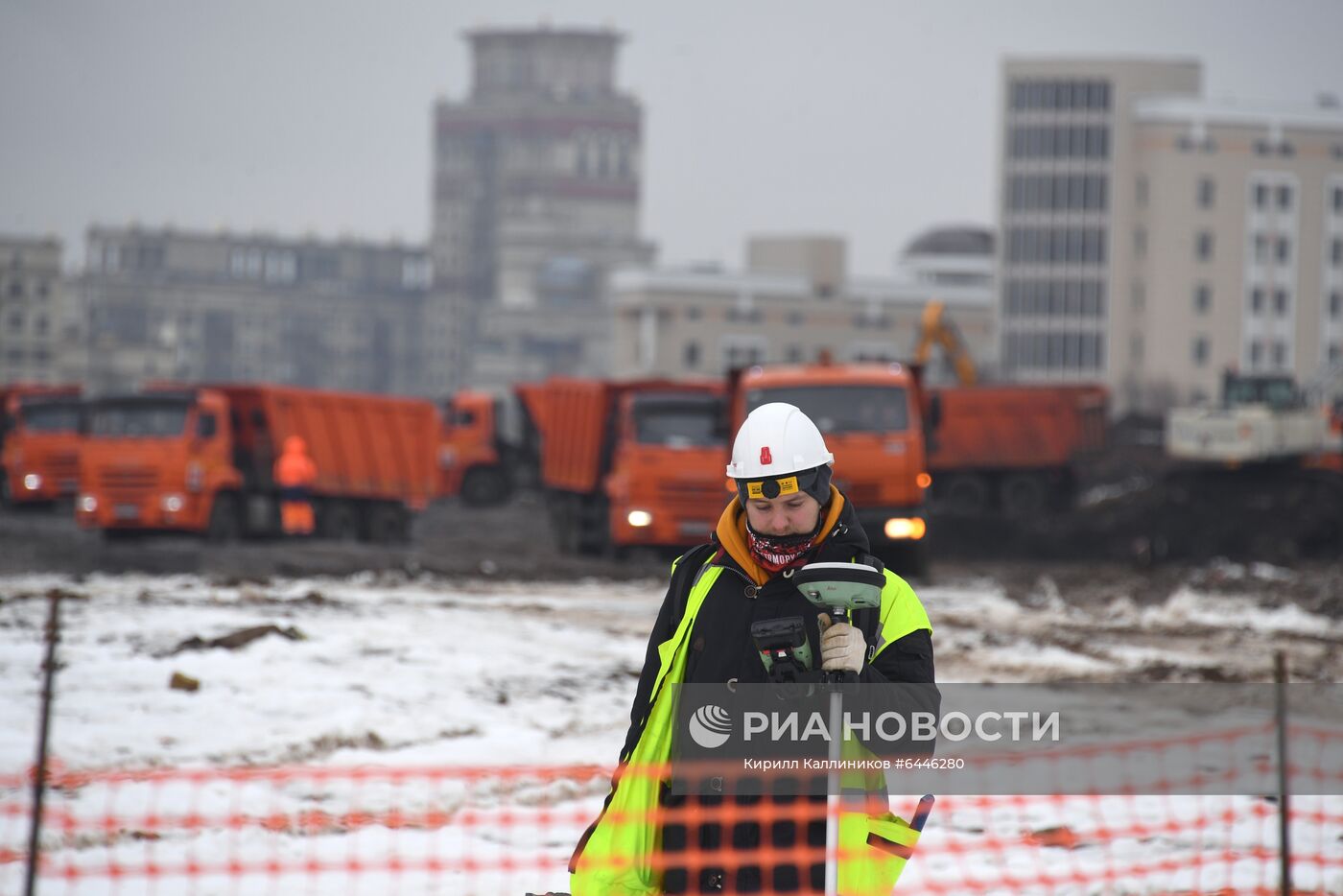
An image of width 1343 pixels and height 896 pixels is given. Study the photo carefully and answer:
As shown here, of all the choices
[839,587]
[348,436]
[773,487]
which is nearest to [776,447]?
[773,487]

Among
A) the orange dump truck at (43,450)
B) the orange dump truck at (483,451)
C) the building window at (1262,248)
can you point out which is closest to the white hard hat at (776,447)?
the orange dump truck at (43,450)

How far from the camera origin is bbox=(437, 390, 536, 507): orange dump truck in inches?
1670

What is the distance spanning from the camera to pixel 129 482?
25.9 meters

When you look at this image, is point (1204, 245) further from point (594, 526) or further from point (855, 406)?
point (855, 406)

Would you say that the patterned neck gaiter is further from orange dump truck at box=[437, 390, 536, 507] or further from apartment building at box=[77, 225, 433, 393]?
apartment building at box=[77, 225, 433, 393]

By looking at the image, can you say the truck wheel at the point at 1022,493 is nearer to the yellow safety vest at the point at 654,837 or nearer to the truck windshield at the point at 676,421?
the truck windshield at the point at 676,421

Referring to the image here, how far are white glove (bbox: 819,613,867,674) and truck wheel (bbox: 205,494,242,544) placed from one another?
23.2 meters

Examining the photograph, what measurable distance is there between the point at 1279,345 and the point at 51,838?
117m

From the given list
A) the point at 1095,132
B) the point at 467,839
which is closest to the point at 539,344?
the point at 1095,132

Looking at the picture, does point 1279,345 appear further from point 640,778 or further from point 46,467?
point 640,778

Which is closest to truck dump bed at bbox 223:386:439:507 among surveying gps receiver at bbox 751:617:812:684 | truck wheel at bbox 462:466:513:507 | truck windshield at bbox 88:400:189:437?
truck windshield at bbox 88:400:189:437

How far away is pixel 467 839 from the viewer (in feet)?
29.2

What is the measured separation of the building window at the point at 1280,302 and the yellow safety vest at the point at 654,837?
119097mm

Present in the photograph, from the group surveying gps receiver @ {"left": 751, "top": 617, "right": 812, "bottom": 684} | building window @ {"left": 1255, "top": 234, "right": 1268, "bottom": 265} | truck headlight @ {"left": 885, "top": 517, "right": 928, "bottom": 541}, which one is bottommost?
truck headlight @ {"left": 885, "top": 517, "right": 928, "bottom": 541}
